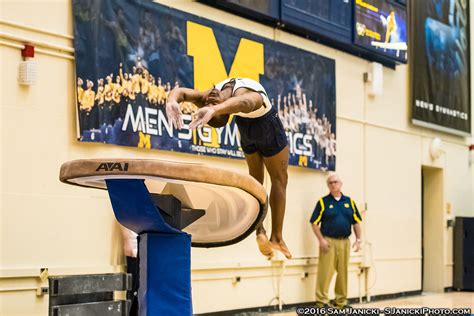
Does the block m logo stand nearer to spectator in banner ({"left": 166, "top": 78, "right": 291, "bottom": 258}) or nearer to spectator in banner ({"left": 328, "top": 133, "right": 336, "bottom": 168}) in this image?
spectator in banner ({"left": 328, "top": 133, "right": 336, "bottom": 168})

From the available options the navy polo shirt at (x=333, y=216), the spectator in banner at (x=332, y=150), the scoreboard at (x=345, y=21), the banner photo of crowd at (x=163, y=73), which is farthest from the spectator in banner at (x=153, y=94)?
the spectator in banner at (x=332, y=150)

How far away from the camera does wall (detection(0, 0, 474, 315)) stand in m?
6.89

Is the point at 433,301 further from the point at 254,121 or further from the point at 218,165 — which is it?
the point at 254,121

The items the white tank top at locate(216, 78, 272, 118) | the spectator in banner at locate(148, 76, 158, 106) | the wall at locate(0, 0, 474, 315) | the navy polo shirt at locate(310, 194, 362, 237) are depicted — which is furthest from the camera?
the navy polo shirt at locate(310, 194, 362, 237)

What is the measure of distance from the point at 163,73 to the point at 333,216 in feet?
11.3

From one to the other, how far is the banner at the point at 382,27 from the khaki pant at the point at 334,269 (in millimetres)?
3125

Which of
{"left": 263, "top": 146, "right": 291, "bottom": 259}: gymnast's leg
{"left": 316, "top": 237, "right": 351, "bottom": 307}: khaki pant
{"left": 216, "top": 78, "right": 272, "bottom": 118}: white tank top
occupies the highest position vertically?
{"left": 216, "top": 78, "right": 272, "bottom": 118}: white tank top

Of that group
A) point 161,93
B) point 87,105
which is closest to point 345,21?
point 161,93

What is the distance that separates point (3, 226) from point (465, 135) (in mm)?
10568

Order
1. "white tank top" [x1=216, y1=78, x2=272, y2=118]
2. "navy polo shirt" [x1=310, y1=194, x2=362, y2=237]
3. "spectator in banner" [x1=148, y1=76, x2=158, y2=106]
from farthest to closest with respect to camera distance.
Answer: "navy polo shirt" [x1=310, y1=194, x2=362, y2=237] < "spectator in banner" [x1=148, y1=76, x2=158, y2=106] < "white tank top" [x1=216, y1=78, x2=272, y2=118]

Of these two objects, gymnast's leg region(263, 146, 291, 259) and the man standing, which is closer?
gymnast's leg region(263, 146, 291, 259)

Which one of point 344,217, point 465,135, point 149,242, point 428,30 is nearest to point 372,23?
point 428,30

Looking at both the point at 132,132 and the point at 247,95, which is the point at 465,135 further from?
the point at 247,95

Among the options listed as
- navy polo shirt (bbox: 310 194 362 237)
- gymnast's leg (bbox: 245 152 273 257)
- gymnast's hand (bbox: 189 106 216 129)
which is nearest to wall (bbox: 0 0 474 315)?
navy polo shirt (bbox: 310 194 362 237)
